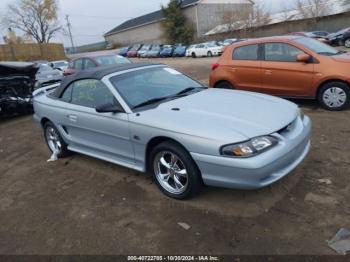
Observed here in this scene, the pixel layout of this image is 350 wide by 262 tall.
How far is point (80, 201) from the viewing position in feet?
14.0

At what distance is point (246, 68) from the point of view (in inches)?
307

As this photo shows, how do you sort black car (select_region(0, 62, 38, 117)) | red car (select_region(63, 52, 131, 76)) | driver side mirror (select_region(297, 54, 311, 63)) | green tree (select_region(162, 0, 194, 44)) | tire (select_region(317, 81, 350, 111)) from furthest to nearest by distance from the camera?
green tree (select_region(162, 0, 194, 44))
red car (select_region(63, 52, 131, 76))
black car (select_region(0, 62, 38, 117))
driver side mirror (select_region(297, 54, 311, 63))
tire (select_region(317, 81, 350, 111))

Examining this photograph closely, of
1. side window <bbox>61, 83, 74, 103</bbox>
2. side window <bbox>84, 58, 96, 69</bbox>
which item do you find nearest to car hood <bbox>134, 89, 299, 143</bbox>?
side window <bbox>61, 83, 74, 103</bbox>

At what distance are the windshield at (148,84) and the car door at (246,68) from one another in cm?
295

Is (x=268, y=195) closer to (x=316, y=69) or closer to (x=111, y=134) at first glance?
(x=111, y=134)

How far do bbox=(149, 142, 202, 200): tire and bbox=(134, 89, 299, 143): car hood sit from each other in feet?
0.82

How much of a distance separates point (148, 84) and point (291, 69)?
3.75 meters

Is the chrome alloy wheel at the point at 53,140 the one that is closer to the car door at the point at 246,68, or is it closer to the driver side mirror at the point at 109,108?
the driver side mirror at the point at 109,108

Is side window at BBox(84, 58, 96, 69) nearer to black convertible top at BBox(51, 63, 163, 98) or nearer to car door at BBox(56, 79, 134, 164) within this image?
black convertible top at BBox(51, 63, 163, 98)

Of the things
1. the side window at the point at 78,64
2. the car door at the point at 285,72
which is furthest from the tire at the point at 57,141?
the side window at the point at 78,64

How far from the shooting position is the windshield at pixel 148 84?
441 centimetres

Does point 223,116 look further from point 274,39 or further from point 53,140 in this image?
point 274,39

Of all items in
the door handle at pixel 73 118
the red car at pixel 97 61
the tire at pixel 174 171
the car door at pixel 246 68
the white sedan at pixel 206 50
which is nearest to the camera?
the tire at pixel 174 171

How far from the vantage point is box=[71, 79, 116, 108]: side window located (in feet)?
14.9
